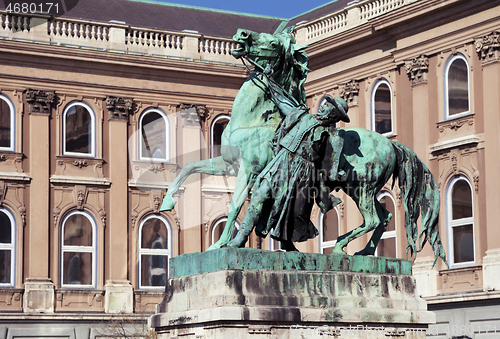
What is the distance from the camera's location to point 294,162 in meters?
10.5

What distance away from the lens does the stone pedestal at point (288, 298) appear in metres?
9.71

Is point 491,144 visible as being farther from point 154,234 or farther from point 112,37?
point 112,37

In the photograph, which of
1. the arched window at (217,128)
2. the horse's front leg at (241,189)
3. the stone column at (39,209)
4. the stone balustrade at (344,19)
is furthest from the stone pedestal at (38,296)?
the horse's front leg at (241,189)

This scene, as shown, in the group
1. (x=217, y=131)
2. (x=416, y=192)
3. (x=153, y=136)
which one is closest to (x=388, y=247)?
(x=217, y=131)

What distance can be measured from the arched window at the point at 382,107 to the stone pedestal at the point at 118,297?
29.4 feet

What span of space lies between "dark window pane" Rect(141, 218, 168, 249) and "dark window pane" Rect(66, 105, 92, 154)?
3.00 m

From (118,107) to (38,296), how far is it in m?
6.50

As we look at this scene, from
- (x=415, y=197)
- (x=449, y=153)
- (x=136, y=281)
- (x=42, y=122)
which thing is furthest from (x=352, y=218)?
(x=415, y=197)

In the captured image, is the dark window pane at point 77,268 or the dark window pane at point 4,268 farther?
the dark window pane at point 77,268

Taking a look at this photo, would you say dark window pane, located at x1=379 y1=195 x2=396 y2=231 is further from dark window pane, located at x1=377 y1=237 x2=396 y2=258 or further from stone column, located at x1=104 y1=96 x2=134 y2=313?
stone column, located at x1=104 y1=96 x2=134 y2=313

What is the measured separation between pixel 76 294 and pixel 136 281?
77.2 inches

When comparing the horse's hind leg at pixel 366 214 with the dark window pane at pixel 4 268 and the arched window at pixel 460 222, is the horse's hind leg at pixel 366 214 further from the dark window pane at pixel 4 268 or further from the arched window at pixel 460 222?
the dark window pane at pixel 4 268

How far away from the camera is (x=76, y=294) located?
108 feet

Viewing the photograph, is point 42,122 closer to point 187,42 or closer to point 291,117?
point 187,42
